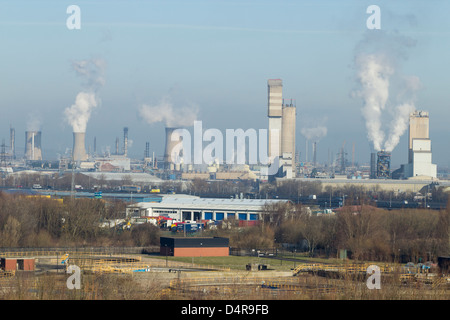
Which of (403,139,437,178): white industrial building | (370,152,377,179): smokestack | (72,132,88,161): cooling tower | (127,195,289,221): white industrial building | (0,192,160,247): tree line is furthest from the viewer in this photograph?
(72,132,88,161): cooling tower

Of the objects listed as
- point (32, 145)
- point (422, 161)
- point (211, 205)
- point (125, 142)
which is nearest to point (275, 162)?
point (422, 161)

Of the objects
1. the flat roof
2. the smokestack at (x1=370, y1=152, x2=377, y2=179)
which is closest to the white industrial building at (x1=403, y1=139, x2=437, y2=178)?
the smokestack at (x1=370, y1=152, x2=377, y2=179)

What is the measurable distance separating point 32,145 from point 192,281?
89035mm

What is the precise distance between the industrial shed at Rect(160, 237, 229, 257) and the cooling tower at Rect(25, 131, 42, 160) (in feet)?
263

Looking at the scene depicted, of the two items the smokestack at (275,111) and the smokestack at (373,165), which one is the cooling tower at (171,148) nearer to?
the smokestack at (275,111)

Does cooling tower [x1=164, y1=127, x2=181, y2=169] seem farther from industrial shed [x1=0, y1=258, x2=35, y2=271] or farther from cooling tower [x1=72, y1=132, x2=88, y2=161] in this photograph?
industrial shed [x1=0, y1=258, x2=35, y2=271]

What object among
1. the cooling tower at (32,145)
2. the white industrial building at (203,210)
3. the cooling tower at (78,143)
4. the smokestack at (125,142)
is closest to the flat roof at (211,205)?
the white industrial building at (203,210)

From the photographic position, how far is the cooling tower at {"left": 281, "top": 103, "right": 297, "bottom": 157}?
6865cm

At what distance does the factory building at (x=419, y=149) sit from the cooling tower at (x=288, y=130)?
11757mm

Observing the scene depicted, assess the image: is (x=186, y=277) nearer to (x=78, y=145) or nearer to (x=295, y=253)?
(x=295, y=253)

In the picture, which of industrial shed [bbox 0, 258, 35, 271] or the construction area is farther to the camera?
industrial shed [bbox 0, 258, 35, 271]

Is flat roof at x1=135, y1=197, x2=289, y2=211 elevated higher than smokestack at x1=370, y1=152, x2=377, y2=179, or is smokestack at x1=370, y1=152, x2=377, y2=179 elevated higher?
smokestack at x1=370, y1=152, x2=377, y2=179

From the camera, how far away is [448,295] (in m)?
11.7

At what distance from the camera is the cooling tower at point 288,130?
6865 centimetres
